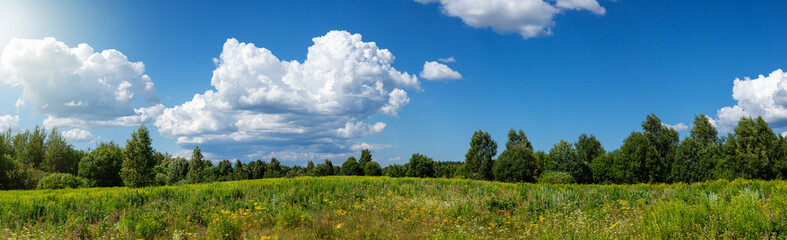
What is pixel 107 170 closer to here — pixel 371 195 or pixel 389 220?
pixel 371 195

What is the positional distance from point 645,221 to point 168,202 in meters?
13.2

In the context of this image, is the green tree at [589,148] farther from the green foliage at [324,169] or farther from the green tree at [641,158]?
the green foliage at [324,169]

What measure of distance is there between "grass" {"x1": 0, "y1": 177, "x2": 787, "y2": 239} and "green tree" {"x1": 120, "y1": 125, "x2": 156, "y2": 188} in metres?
18.2

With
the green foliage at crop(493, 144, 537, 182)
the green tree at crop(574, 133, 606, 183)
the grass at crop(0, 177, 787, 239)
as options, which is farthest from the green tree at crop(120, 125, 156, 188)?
the green tree at crop(574, 133, 606, 183)

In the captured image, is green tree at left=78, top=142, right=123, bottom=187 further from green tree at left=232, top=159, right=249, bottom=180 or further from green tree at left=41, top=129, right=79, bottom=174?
green tree at left=232, top=159, right=249, bottom=180

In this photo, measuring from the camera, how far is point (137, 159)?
29266 millimetres

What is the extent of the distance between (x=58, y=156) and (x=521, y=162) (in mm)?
53417

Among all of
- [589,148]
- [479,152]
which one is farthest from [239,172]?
[589,148]

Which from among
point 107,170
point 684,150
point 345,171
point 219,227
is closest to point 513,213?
point 219,227

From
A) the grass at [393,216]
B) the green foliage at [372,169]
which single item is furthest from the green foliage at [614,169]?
the green foliage at [372,169]

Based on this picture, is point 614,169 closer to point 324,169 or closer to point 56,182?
point 324,169

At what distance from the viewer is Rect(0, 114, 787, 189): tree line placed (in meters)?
30.5

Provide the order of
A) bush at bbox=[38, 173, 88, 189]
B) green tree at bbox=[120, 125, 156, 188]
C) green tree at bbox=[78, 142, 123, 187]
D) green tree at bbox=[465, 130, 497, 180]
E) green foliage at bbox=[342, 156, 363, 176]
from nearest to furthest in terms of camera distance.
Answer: bush at bbox=[38, 173, 88, 189] < green tree at bbox=[120, 125, 156, 188] < green tree at bbox=[78, 142, 123, 187] < green tree at bbox=[465, 130, 497, 180] < green foliage at bbox=[342, 156, 363, 176]

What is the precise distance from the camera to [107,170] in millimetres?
35406
